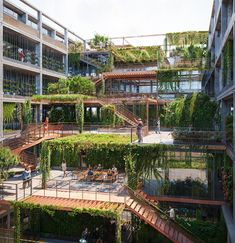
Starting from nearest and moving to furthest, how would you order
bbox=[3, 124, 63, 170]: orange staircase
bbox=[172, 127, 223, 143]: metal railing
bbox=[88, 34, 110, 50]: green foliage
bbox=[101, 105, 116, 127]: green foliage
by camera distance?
bbox=[172, 127, 223, 143]: metal railing, bbox=[3, 124, 63, 170]: orange staircase, bbox=[101, 105, 116, 127]: green foliage, bbox=[88, 34, 110, 50]: green foliage

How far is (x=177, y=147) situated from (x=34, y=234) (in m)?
10.8

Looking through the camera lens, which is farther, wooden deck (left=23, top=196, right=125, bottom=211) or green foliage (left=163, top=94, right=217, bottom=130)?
green foliage (left=163, top=94, right=217, bottom=130)

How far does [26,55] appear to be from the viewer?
38.7 m

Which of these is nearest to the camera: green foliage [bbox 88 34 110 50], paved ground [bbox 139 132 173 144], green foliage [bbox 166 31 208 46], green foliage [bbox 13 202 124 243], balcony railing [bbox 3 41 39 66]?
green foliage [bbox 13 202 124 243]

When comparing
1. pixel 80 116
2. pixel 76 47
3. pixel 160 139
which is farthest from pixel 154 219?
pixel 76 47

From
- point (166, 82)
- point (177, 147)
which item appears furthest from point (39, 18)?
point (177, 147)

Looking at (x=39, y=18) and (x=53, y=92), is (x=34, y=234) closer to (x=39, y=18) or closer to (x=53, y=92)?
(x=53, y=92)

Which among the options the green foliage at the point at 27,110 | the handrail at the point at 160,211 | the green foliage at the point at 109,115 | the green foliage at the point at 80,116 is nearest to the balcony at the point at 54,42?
the green foliage at the point at 27,110

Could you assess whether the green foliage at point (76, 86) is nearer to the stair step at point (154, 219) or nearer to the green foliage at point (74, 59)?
the green foliage at point (74, 59)

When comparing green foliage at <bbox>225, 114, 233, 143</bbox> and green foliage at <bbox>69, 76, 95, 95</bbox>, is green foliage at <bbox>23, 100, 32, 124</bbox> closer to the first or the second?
green foliage at <bbox>69, 76, 95, 95</bbox>

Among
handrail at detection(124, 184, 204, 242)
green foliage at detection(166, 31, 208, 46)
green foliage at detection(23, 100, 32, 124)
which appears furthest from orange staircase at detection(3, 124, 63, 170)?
green foliage at detection(166, 31, 208, 46)

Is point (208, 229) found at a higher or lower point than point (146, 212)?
lower

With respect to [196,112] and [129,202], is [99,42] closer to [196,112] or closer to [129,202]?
[196,112]

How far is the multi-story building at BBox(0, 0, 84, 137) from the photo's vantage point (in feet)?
110
